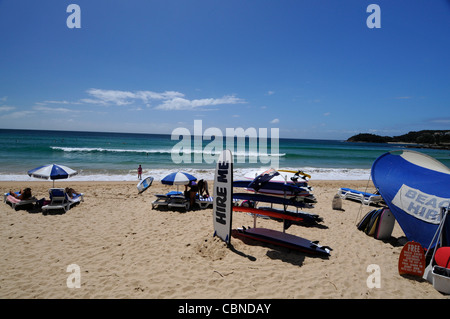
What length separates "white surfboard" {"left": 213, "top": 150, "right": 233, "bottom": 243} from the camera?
18.1ft

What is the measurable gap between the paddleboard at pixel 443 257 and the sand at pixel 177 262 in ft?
1.81

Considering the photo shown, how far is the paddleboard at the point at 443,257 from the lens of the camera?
4.49m

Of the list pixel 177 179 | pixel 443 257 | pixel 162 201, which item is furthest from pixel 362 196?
pixel 162 201

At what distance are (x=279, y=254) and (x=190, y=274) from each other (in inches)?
93.6

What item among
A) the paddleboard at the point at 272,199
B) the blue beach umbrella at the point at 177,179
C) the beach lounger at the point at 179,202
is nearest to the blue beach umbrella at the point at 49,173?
the blue beach umbrella at the point at 177,179

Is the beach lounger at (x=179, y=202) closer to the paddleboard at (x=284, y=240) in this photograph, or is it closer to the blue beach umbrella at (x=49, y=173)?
the paddleboard at (x=284, y=240)

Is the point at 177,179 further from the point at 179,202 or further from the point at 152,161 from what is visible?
the point at 152,161

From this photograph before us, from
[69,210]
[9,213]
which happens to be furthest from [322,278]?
[9,213]

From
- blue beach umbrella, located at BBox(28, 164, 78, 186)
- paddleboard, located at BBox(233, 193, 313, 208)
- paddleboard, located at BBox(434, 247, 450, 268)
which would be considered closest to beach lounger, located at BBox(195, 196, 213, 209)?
paddleboard, located at BBox(233, 193, 313, 208)

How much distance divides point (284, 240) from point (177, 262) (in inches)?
116

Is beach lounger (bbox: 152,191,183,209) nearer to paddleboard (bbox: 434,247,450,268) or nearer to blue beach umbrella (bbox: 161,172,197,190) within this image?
blue beach umbrella (bbox: 161,172,197,190)
